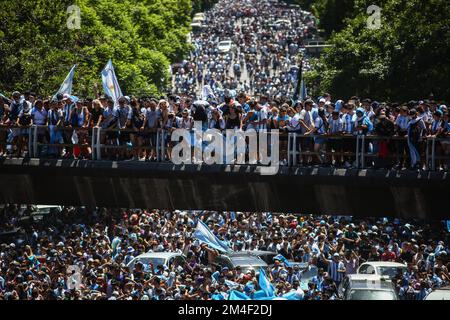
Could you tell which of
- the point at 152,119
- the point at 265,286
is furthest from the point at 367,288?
Answer: the point at 152,119

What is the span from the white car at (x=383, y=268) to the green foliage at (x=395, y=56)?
16.4 metres

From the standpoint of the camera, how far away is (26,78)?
52125 millimetres

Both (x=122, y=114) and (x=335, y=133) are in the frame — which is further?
(x=122, y=114)

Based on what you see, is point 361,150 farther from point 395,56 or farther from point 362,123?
point 395,56

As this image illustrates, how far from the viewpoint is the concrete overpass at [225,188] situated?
35125mm

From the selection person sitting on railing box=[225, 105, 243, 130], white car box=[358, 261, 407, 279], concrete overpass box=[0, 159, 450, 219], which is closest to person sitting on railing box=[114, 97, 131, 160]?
concrete overpass box=[0, 159, 450, 219]

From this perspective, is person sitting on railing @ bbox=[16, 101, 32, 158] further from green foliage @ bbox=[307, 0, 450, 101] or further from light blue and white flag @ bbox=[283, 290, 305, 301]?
green foliage @ bbox=[307, 0, 450, 101]

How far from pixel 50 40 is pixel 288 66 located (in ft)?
163

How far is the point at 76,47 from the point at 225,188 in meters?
22.2

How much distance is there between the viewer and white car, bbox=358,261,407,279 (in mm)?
36375

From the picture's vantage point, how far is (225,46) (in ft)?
381

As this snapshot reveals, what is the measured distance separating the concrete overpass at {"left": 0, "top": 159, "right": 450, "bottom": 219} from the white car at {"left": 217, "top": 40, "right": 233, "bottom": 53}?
77033mm

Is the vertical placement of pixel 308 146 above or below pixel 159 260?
above

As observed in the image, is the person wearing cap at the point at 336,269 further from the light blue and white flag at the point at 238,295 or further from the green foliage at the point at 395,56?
the green foliage at the point at 395,56
